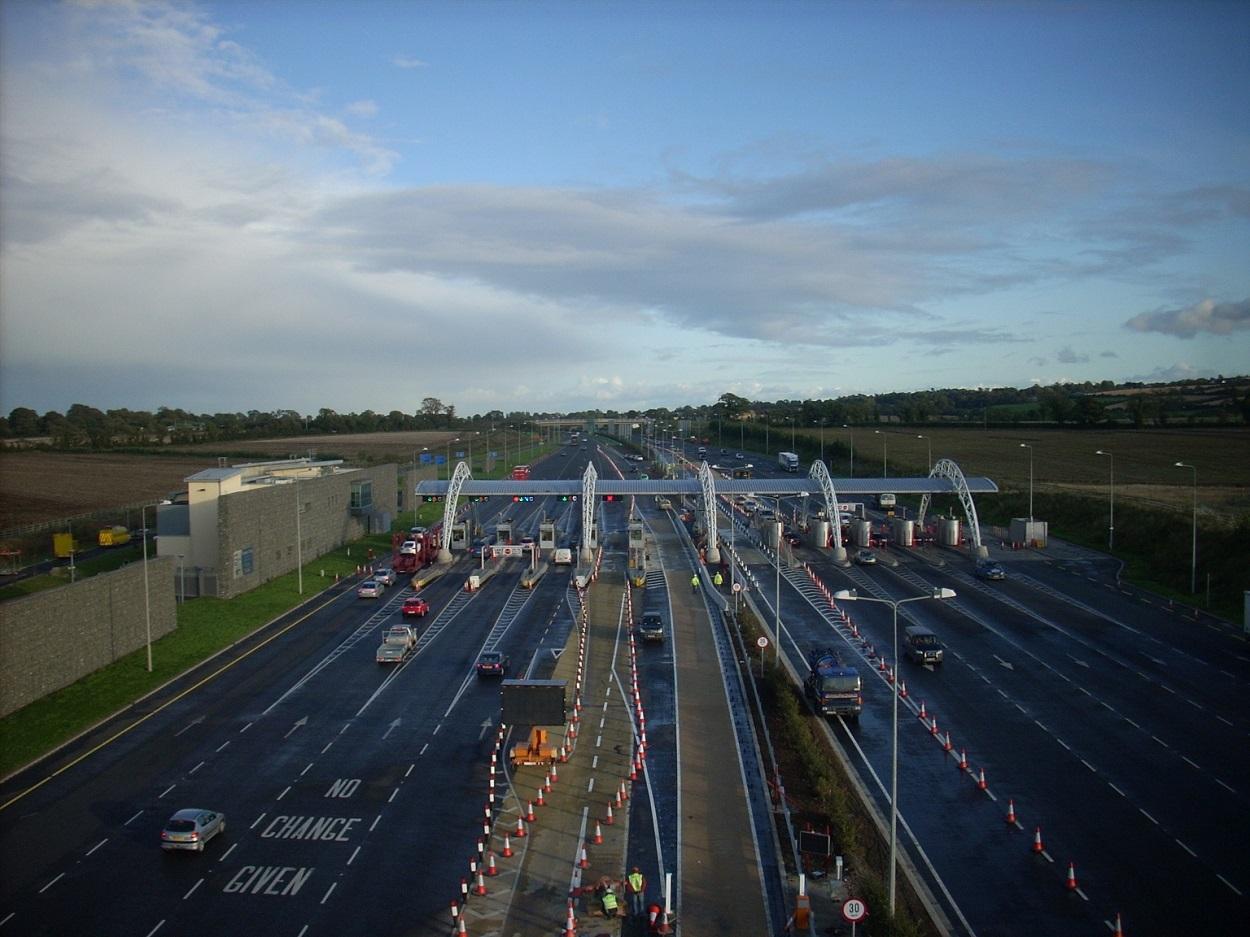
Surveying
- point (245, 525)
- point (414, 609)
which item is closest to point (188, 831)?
point (414, 609)

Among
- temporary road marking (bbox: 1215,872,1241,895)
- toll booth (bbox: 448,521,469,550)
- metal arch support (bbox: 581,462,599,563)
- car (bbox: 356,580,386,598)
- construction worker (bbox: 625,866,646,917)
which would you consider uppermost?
metal arch support (bbox: 581,462,599,563)

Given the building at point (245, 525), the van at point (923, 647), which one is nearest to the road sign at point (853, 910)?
the van at point (923, 647)

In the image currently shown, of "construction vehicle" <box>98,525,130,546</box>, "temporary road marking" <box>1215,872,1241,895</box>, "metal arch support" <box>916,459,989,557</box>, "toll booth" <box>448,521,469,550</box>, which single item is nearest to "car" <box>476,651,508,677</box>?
"temporary road marking" <box>1215,872,1241,895</box>

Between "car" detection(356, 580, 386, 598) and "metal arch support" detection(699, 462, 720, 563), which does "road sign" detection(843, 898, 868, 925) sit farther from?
"metal arch support" detection(699, 462, 720, 563)

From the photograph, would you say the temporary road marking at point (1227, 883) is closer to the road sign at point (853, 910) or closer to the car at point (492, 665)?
the road sign at point (853, 910)

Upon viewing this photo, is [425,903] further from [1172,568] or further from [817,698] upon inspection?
[1172,568]

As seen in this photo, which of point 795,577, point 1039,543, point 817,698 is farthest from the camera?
point 1039,543

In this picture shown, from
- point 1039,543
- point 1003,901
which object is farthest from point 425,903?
point 1039,543
